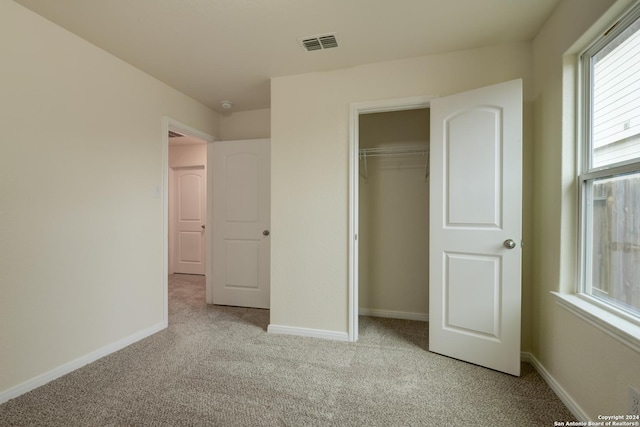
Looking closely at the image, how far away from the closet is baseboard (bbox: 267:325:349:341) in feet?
2.52

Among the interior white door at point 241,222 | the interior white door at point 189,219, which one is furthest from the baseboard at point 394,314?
the interior white door at point 189,219

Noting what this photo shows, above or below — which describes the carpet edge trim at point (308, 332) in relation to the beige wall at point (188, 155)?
below

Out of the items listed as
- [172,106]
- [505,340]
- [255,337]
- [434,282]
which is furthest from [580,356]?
[172,106]

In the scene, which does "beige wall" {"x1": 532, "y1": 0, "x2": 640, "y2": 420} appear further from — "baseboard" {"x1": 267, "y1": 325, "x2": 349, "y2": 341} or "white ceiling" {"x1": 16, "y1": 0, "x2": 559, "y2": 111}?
"baseboard" {"x1": 267, "y1": 325, "x2": 349, "y2": 341}

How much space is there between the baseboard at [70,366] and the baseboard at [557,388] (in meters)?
3.13

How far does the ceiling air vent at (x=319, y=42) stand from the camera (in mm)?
2131

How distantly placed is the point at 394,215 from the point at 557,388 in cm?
187

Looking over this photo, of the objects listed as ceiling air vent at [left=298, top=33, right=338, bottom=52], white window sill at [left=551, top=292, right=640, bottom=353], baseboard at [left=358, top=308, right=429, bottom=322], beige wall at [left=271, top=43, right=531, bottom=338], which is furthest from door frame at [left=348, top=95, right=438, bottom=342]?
white window sill at [left=551, top=292, right=640, bottom=353]

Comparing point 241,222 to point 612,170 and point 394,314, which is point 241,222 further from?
point 612,170

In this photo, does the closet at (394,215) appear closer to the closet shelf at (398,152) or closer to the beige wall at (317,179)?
the closet shelf at (398,152)

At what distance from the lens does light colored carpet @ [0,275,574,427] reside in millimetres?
1589

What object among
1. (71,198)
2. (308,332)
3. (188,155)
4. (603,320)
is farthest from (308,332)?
(188,155)

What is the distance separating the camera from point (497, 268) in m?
2.06

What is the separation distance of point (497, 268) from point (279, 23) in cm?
226
